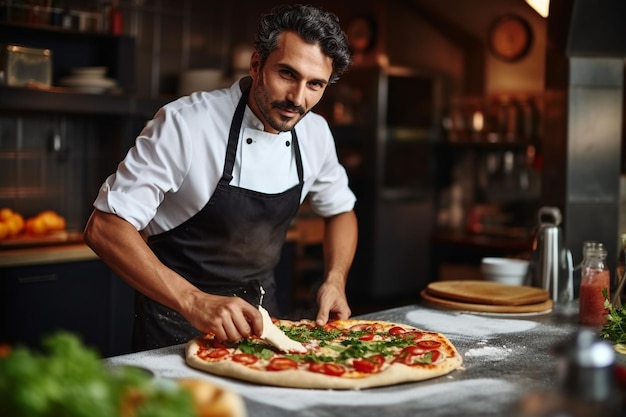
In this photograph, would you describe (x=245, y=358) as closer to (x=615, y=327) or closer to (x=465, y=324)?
(x=465, y=324)

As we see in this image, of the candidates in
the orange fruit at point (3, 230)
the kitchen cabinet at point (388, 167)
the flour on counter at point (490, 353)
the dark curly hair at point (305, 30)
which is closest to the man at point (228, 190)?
the dark curly hair at point (305, 30)

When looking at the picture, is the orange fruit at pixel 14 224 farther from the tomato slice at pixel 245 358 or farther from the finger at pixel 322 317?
the tomato slice at pixel 245 358

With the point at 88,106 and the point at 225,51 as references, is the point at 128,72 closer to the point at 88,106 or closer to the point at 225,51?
the point at 88,106

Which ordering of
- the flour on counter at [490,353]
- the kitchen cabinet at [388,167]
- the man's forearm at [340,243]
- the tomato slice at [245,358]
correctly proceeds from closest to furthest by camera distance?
1. the tomato slice at [245,358]
2. the flour on counter at [490,353]
3. the man's forearm at [340,243]
4. the kitchen cabinet at [388,167]

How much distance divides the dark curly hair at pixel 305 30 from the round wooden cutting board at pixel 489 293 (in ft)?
3.21

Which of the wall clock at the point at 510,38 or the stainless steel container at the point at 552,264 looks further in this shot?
the wall clock at the point at 510,38

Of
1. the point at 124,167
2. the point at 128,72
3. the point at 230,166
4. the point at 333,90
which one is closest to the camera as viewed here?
the point at 124,167

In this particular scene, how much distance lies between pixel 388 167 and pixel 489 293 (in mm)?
4432

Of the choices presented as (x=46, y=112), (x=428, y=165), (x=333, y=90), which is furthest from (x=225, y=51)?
(x=428, y=165)

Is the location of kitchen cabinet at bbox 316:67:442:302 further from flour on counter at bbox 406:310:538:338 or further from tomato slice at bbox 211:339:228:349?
tomato slice at bbox 211:339:228:349

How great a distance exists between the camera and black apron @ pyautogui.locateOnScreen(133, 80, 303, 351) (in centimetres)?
271

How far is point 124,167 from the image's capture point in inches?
95.5

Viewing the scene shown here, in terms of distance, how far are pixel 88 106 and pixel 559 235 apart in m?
2.94

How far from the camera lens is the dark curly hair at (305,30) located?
8.19 ft
